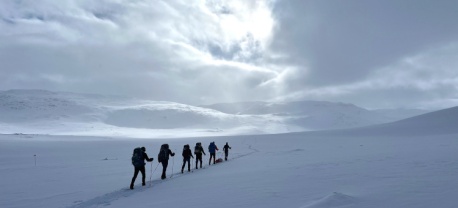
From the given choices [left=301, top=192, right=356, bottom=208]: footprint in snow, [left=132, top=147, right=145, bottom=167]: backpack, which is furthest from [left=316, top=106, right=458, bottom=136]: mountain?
[left=301, top=192, right=356, bottom=208]: footprint in snow

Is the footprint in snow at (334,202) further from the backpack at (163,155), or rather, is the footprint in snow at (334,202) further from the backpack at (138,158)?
the backpack at (163,155)

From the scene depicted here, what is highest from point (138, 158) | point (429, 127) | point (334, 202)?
point (429, 127)

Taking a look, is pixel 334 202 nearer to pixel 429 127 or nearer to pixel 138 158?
pixel 138 158

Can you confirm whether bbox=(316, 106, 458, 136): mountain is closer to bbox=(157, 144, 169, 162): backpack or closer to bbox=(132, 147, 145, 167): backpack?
bbox=(157, 144, 169, 162): backpack

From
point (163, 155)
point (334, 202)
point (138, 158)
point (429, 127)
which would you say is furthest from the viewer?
point (429, 127)

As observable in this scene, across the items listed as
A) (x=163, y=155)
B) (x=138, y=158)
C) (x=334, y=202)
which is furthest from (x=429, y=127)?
(x=334, y=202)

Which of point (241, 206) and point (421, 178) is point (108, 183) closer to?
point (241, 206)

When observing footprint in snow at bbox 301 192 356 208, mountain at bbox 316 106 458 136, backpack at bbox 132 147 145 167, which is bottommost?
footprint in snow at bbox 301 192 356 208

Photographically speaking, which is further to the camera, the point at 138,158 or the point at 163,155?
the point at 163,155

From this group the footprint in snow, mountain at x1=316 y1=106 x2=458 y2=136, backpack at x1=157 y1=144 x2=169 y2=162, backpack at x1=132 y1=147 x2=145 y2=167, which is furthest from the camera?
mountain at x1=316 y1=106 x2=458 y2=136

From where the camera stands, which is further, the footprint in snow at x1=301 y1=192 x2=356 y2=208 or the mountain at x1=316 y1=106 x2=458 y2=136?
the mountain at x1=316 y1=106 x2=458 y2=136

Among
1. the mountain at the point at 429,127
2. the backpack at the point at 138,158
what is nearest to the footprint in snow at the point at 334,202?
the backpack at the point at 138,158

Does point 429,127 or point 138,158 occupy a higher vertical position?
point 429,127

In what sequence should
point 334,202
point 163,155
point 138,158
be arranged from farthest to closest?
point 163,155 → point 138,158 → point 334,202
